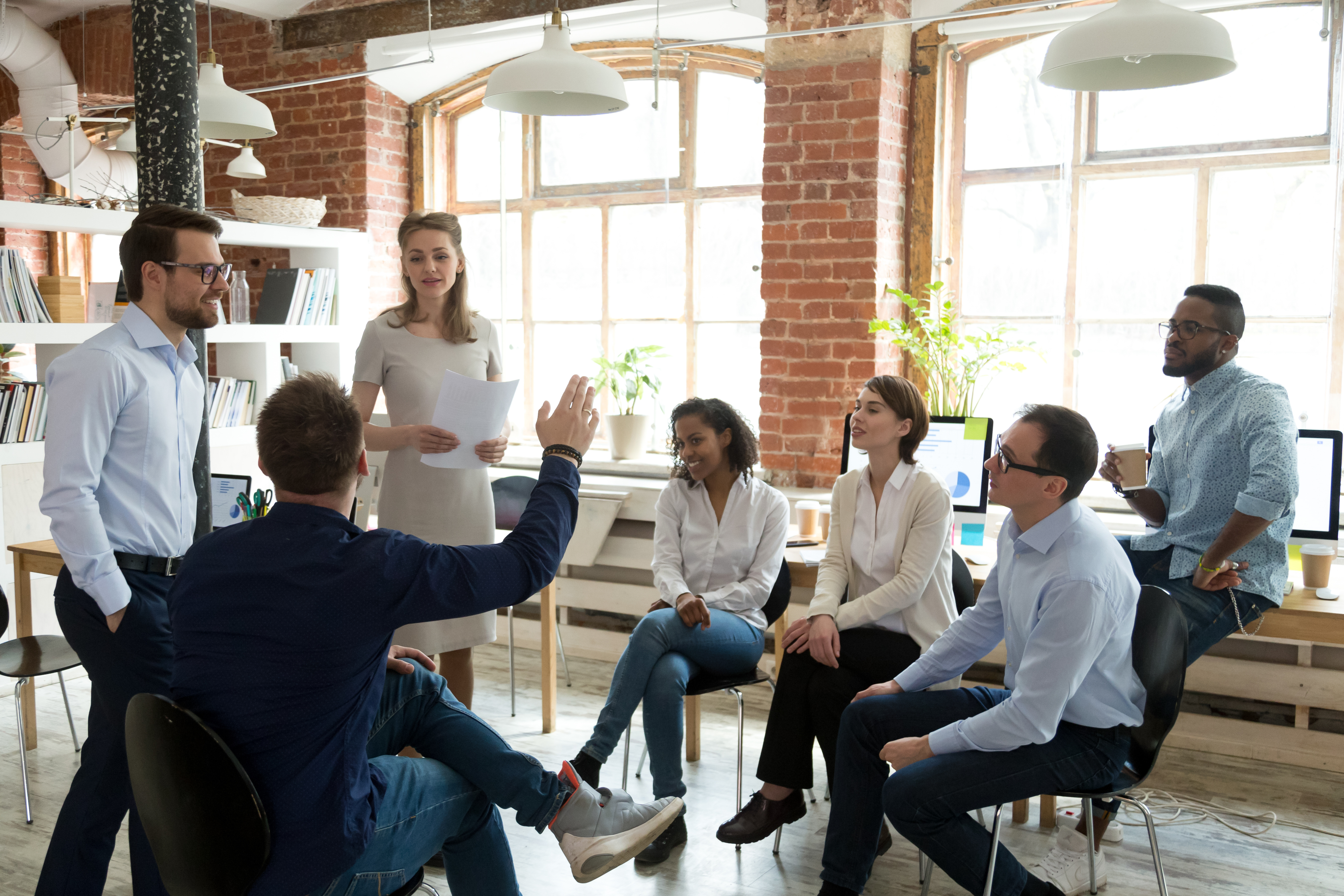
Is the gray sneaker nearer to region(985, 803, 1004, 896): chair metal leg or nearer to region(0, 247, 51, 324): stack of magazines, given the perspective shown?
region(985, 803, 1004, 896): chair metal leg

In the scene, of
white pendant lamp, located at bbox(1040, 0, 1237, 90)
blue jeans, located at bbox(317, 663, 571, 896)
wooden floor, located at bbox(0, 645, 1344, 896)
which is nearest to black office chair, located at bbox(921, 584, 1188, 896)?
wooden floor, located at bbox(0, 645, 1344, 896)

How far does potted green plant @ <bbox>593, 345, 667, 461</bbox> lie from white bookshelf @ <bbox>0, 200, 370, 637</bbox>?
1317 millimetres

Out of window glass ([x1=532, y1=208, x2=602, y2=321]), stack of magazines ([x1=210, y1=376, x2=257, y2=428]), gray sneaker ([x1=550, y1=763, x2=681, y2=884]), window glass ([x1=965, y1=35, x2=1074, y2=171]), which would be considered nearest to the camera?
gray sneaker ([x1=550, y1=763, x2=681, y2=884])

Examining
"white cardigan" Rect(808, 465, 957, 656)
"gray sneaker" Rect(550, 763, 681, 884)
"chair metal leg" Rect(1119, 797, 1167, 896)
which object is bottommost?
"chair metal leg" Rect(1119, 797, 1167, 896)

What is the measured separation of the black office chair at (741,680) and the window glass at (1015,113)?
221cm

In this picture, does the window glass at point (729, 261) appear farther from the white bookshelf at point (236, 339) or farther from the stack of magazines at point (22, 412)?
the stack of magazines at point (22, 412)

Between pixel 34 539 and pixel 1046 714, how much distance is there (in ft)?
13.3

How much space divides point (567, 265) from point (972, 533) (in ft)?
9.34

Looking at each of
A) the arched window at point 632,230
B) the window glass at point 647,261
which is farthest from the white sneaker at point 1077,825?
the window glass at point 647,261

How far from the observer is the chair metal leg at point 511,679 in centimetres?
395

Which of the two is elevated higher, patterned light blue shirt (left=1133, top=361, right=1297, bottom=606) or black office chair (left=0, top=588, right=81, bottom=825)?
patterned light blue shirt (left=1133, top=361, right=1297, bottom=606)

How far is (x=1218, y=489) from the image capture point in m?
2.96

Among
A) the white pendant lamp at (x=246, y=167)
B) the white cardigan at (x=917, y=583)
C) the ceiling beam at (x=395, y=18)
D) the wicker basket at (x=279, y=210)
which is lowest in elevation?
the white cardigan at (x=917, y=583)

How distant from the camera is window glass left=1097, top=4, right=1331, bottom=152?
3867 millimetres
